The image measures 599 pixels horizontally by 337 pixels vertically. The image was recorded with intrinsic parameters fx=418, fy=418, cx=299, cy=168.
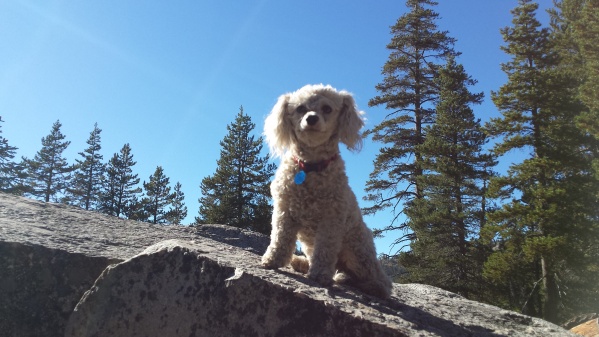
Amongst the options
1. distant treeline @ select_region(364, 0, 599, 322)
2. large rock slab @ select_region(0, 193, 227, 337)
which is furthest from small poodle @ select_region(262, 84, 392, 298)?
distant treeline @ select_region(364, 0, 599, 322)

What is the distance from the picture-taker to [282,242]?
12.6 ft

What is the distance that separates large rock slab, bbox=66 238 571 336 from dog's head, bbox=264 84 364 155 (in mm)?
1410

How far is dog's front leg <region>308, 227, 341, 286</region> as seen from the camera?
3.55 meters

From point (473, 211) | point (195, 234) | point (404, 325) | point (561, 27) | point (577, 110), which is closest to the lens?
point (404, 325)

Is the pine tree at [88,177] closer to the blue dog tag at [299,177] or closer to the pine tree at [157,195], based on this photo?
the pine tree at [157,195]

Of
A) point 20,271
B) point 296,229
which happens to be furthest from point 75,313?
point 296,229

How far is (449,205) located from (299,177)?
1691 centimetres

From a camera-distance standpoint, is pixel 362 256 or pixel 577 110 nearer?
pixel 362 256

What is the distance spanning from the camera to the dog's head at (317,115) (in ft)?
13.1

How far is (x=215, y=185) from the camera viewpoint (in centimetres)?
2812

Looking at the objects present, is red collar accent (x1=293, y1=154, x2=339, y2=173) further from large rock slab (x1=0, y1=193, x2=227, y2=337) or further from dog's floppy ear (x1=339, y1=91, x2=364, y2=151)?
large rock slab (x1=0, y1=193, x2=227, y2=337)

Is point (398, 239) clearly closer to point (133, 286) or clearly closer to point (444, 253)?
point (444, 253)

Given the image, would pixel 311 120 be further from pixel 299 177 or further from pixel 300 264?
pixel 300 264

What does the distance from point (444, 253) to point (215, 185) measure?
15.7m
